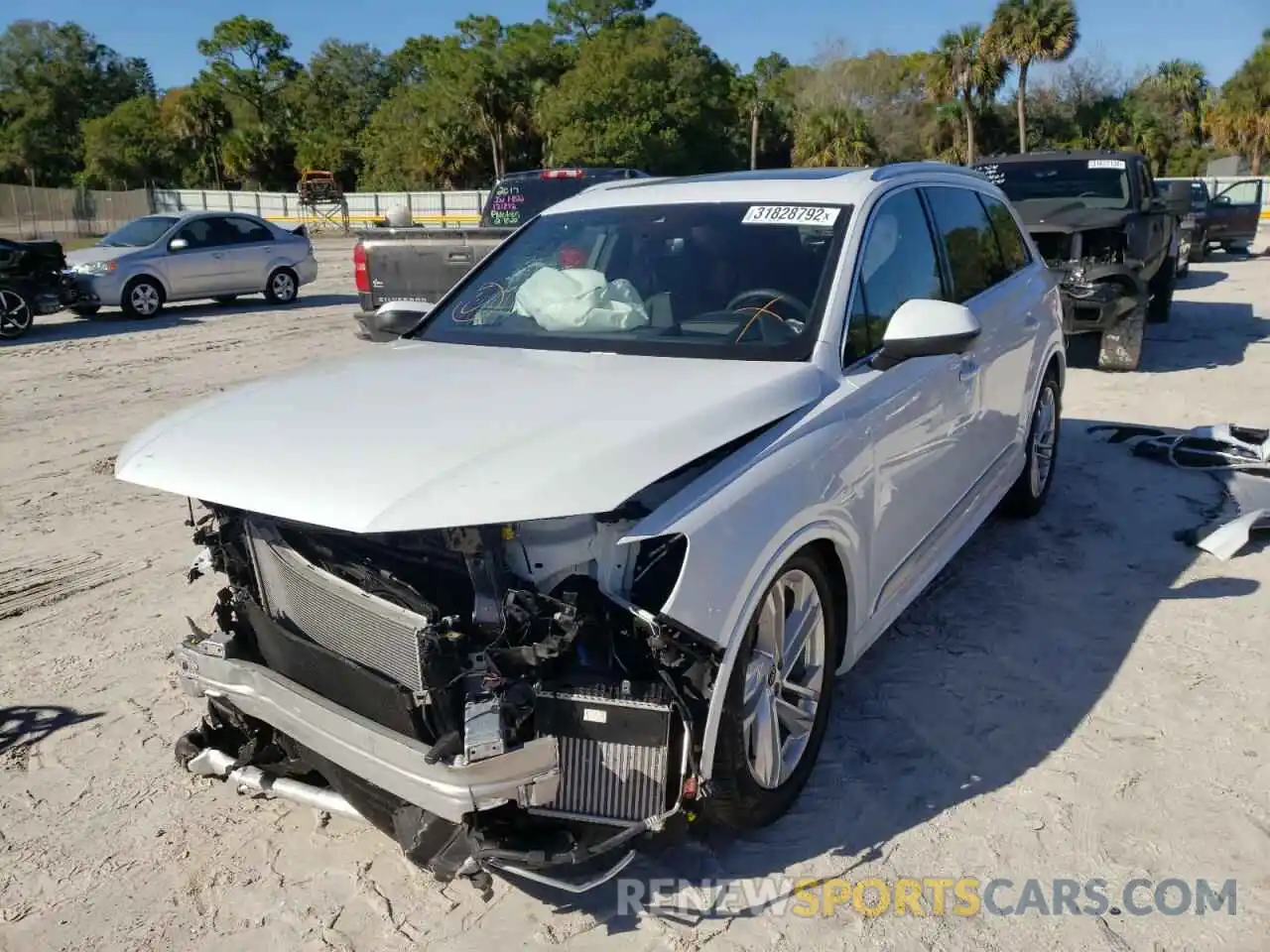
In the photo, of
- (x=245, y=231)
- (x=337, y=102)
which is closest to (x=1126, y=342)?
(x=245, y=231)

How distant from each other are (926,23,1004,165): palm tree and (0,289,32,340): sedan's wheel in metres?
41.8

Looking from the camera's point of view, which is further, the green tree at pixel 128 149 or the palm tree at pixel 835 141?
the green tree at pixel 128 149

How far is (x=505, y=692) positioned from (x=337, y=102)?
79266 mm

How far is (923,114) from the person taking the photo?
6341cm

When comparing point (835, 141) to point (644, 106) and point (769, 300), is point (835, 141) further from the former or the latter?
point (769, 300)

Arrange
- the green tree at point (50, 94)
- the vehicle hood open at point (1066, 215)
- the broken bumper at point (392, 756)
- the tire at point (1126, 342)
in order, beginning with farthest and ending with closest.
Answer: the green tree at point (50, 94), the vehicle hood open at point (1066, 215), the tire at point (1126, 342), the broken bumper at point (392, 756)

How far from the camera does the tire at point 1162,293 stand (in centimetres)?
1238

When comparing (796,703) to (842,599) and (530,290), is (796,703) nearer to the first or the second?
(842,599)

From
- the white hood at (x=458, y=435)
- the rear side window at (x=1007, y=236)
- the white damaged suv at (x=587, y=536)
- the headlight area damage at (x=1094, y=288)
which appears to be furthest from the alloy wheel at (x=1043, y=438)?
the headlight area damage at (x=1094, y=288)

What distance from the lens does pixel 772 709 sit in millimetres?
3023

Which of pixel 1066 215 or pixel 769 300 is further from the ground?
pixel 1066 215

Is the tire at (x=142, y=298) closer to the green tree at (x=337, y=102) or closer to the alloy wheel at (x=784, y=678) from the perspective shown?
the alloy wheel at (x=784, y=678)

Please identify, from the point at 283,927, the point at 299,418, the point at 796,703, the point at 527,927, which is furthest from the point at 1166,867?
the point at 299,418

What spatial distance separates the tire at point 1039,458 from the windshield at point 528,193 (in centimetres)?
723
